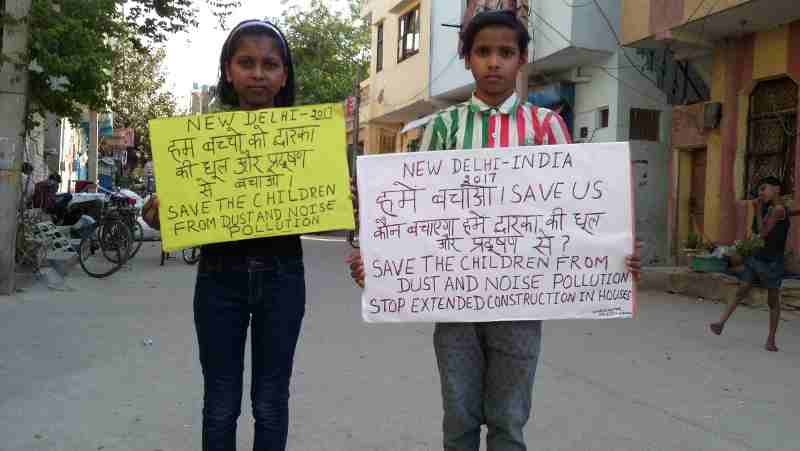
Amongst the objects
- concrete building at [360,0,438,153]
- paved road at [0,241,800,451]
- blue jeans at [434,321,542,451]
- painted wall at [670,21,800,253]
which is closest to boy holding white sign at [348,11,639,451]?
blue jeans at [434,321,542,451]

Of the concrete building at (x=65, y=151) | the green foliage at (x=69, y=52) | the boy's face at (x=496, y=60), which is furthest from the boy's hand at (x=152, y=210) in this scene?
the concrete building at (x=65, y=151)

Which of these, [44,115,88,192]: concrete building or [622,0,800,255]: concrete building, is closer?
[622,0,800,255]: concrete building

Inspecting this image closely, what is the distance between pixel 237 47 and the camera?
2.87 metres

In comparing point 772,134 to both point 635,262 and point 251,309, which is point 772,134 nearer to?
point 635,262

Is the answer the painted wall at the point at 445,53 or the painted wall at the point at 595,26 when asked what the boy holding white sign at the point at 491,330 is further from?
the painted wall at the point at 445,53

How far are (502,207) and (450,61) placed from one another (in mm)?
18075

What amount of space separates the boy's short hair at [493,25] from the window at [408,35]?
20.9 metres

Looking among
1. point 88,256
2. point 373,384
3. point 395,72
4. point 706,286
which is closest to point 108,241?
point 88,256

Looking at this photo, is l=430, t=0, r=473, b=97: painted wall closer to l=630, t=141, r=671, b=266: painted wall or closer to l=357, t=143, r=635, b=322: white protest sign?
l=630, t=141, r=671, b=266: painted wall

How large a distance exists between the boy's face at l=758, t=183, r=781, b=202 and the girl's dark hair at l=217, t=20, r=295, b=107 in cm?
592

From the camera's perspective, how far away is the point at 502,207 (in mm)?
2855

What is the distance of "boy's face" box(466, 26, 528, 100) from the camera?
276cm

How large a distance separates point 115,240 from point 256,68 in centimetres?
967

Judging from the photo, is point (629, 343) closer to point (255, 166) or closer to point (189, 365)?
point (189, 365)
